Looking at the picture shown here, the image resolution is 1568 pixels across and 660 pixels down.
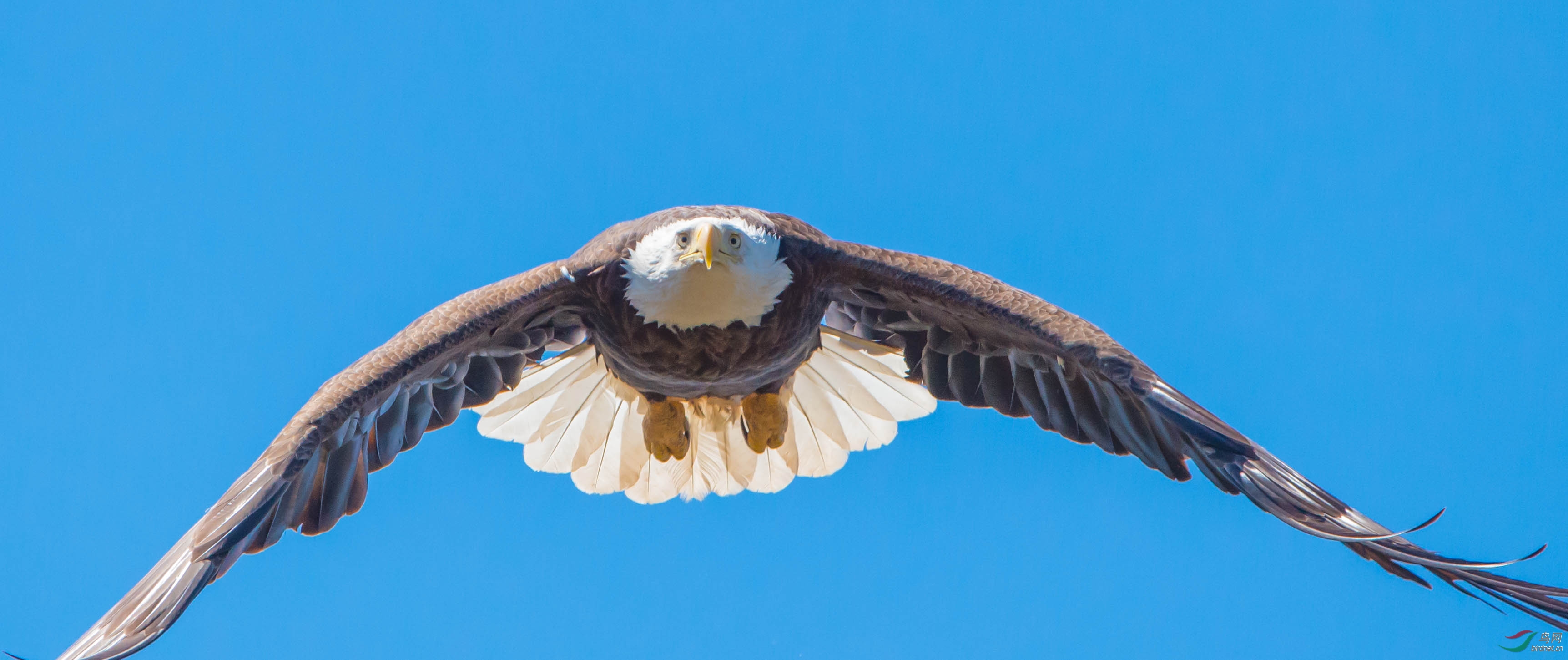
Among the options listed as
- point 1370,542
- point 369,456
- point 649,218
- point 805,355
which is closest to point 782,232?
point 649,218

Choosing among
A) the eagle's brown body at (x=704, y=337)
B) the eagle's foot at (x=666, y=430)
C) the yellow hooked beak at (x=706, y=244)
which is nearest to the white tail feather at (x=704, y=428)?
the eagle's foot at (x=666, y=430)

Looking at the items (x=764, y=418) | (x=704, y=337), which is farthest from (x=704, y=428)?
(x=704, y=337)

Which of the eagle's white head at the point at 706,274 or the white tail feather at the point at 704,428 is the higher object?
the white tail feather at the point at 704,428

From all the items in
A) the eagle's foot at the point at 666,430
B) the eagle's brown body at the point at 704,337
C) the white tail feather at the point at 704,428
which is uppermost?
the white tail feather at the point at 704,428

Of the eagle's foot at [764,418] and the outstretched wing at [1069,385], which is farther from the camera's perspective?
the eagle's foot at [764,418]

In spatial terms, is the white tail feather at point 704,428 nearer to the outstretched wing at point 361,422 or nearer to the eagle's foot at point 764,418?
the eagle's foot at point 764,418

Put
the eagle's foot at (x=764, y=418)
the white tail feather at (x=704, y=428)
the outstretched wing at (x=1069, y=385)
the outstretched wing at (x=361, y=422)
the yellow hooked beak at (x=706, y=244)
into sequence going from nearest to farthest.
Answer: the outstretched wing at (x=361, y=422) → the outstretched wing at (x=1069, y=385) → the yellow hooked beak at (x=706, y=244) → the eagle's foot at (x=764, y=418) → the white tail feather at (x=704, y=428)
